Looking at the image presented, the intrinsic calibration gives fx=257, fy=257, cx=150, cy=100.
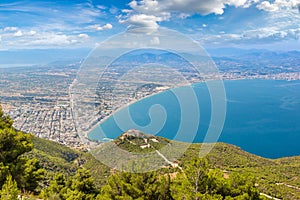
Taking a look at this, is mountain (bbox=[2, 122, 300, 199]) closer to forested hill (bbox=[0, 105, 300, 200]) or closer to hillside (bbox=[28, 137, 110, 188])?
hillside (bbox=[28, 137, 110, 188])

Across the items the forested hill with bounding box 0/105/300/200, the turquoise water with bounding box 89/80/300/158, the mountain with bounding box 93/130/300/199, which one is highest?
the forested hill with bounding box 0/105/300/200

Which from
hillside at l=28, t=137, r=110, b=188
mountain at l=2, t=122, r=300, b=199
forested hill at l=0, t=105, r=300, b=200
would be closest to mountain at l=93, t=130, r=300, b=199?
mountain at l=2, t=122, r=300, b=199

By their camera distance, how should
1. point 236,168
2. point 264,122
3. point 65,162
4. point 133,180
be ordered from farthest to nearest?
point 264,122
point 65,162
point 236,168
point 133,180

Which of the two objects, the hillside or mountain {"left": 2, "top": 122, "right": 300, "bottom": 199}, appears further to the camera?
the hillside

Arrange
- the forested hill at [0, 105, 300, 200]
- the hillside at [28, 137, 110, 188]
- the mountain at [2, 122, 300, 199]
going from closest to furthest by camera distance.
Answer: the forested hill at [0, 105, 300, 200]
the mountain at [2, 122, 300, 199]
the hillside at [28, 137, 110, 188]

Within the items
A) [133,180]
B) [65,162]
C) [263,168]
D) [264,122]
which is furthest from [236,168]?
[264,122]

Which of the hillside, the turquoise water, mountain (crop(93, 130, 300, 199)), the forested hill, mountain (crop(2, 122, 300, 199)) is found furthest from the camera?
the turquoise water

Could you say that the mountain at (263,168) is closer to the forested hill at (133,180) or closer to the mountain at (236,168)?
the mountain at (236,168)

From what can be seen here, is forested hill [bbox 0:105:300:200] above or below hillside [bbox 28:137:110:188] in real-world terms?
above

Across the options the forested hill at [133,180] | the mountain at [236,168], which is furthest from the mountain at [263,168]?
the forested hill at [133,180]

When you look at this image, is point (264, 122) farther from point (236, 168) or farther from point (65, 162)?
point (65, 162)

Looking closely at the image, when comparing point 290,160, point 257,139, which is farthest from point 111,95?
point 257,139
